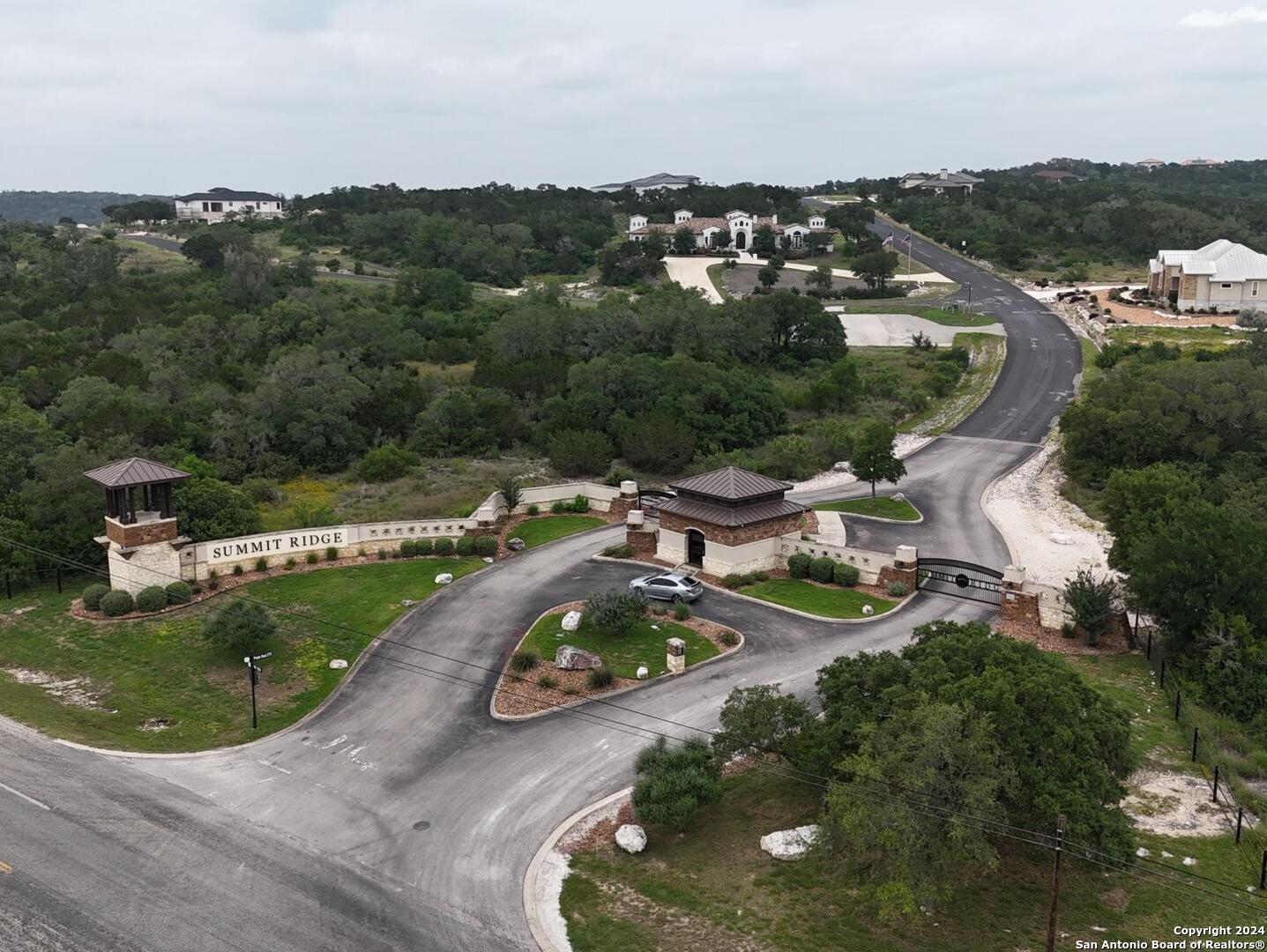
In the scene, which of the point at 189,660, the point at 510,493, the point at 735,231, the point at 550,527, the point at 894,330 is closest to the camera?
the point at 189,660

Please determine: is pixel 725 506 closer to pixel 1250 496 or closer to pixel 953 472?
pixel 953 472

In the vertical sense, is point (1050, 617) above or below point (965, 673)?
below

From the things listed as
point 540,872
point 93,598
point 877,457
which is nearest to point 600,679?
point 540,872

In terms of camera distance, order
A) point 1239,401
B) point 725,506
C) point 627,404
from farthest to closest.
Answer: point 627,404 → point 1239,401 → point 725,506

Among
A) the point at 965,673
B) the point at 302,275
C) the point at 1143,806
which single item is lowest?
the point at 1143,806

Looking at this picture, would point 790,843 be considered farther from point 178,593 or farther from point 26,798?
point 178,593

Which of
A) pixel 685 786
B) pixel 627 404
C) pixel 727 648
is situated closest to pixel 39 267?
pixel 627 404

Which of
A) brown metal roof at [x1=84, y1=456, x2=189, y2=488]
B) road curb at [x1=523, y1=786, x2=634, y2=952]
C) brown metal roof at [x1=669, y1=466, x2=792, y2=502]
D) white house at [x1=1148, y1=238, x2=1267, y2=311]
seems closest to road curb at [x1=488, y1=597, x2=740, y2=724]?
road curb at [x1=523, y1=786, x2=634, y2=952]
